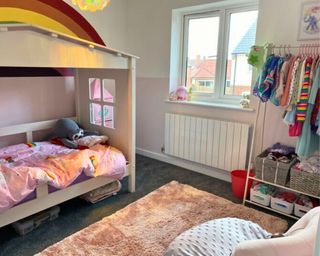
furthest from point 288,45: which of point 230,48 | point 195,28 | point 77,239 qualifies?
point 77,239

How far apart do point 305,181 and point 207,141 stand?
123 centimetres

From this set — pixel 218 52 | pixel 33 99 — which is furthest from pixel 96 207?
pixel 218 52

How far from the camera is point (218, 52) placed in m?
3.28

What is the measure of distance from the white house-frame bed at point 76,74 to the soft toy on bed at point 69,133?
0.44 feet

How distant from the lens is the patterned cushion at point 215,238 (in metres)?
1.36

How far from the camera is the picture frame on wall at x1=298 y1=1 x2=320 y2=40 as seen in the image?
7.62 feet

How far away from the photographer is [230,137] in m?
3.03

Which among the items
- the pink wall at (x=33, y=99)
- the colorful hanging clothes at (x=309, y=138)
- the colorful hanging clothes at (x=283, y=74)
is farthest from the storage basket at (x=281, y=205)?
the pink wall at (x=33, y=99)

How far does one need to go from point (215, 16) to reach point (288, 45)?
43.6 inches

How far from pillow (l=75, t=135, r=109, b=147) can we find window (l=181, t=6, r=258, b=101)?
4.68ft

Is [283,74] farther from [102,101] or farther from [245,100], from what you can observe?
[102,101]

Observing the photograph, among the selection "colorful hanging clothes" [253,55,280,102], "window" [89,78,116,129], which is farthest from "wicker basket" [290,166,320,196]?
"window" [89,78,116,129]

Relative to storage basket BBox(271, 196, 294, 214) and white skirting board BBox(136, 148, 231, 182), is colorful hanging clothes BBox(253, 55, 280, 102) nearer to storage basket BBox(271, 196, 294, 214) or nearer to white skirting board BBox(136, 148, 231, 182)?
storage basket BBox(271, 196, 294, 214)

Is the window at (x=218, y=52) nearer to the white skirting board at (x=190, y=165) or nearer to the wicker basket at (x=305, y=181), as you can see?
the white skirting board at (x=190, y=165)
